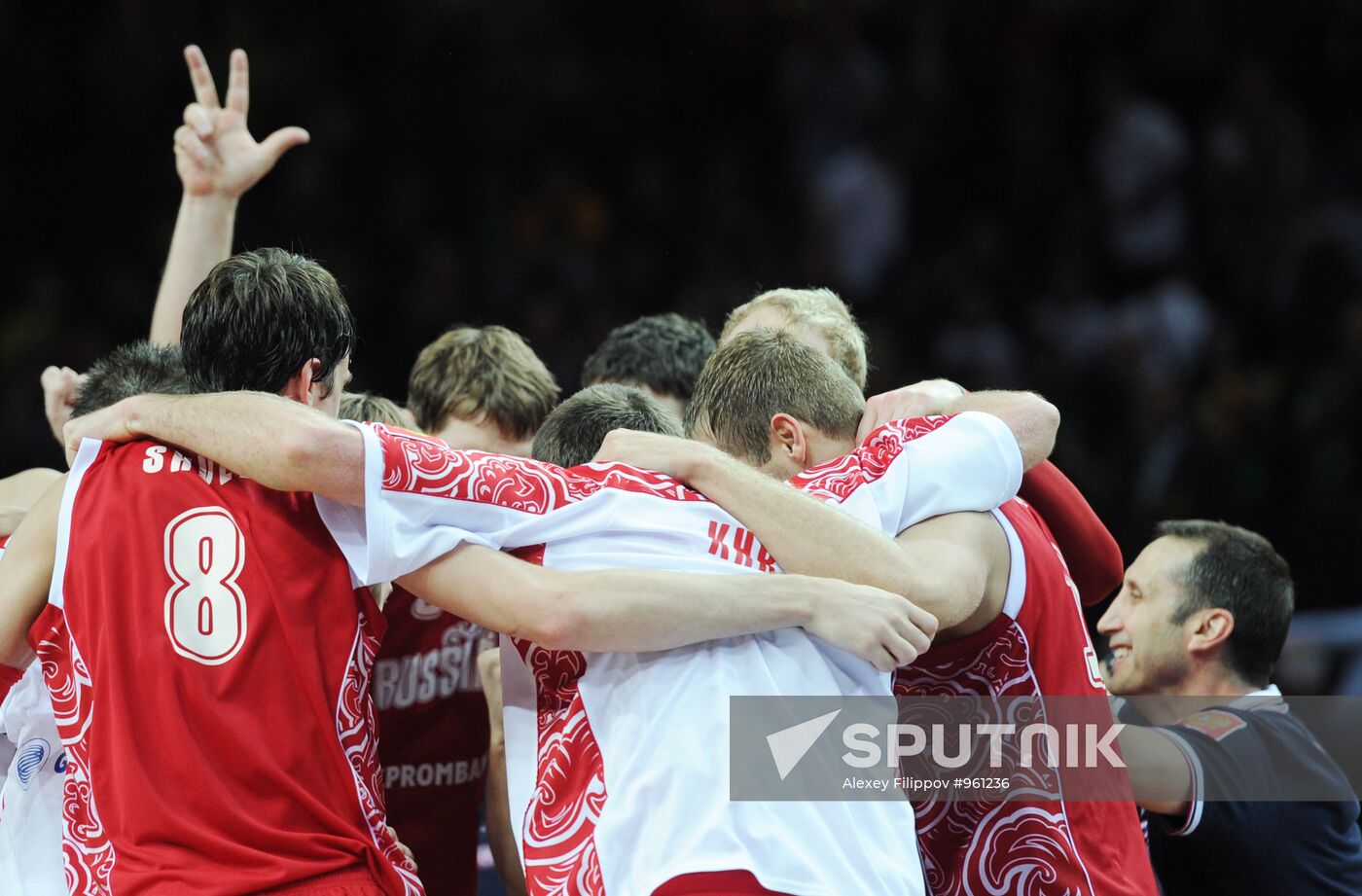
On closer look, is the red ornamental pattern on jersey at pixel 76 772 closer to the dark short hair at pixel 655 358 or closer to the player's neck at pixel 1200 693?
the dark short hair at pixel 655 358

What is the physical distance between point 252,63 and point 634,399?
20.9ft

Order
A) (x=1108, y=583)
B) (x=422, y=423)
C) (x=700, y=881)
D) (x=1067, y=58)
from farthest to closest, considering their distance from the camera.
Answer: (x=1067, y=58), (x=422, y=423), (x=1108, y=583), (x=700, y=881)

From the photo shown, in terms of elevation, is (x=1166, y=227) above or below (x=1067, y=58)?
below

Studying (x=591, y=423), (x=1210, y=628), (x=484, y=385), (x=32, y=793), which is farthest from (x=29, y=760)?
(x=1210, y=628)

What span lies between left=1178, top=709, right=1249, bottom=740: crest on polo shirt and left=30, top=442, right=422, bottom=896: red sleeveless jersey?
2.07 meters

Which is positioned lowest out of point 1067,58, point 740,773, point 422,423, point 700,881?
point 700,881

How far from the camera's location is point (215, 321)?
9.03ft

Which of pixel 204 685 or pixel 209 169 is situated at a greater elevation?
pixel 209 169

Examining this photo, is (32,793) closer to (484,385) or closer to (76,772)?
(76,772)

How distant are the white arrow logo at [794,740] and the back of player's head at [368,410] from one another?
1.39m

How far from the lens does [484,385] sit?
400cm

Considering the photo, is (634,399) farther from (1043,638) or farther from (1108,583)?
(1108,583)

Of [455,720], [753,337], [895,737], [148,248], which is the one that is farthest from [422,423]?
[148,248]

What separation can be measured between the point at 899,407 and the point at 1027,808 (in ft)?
2.88
